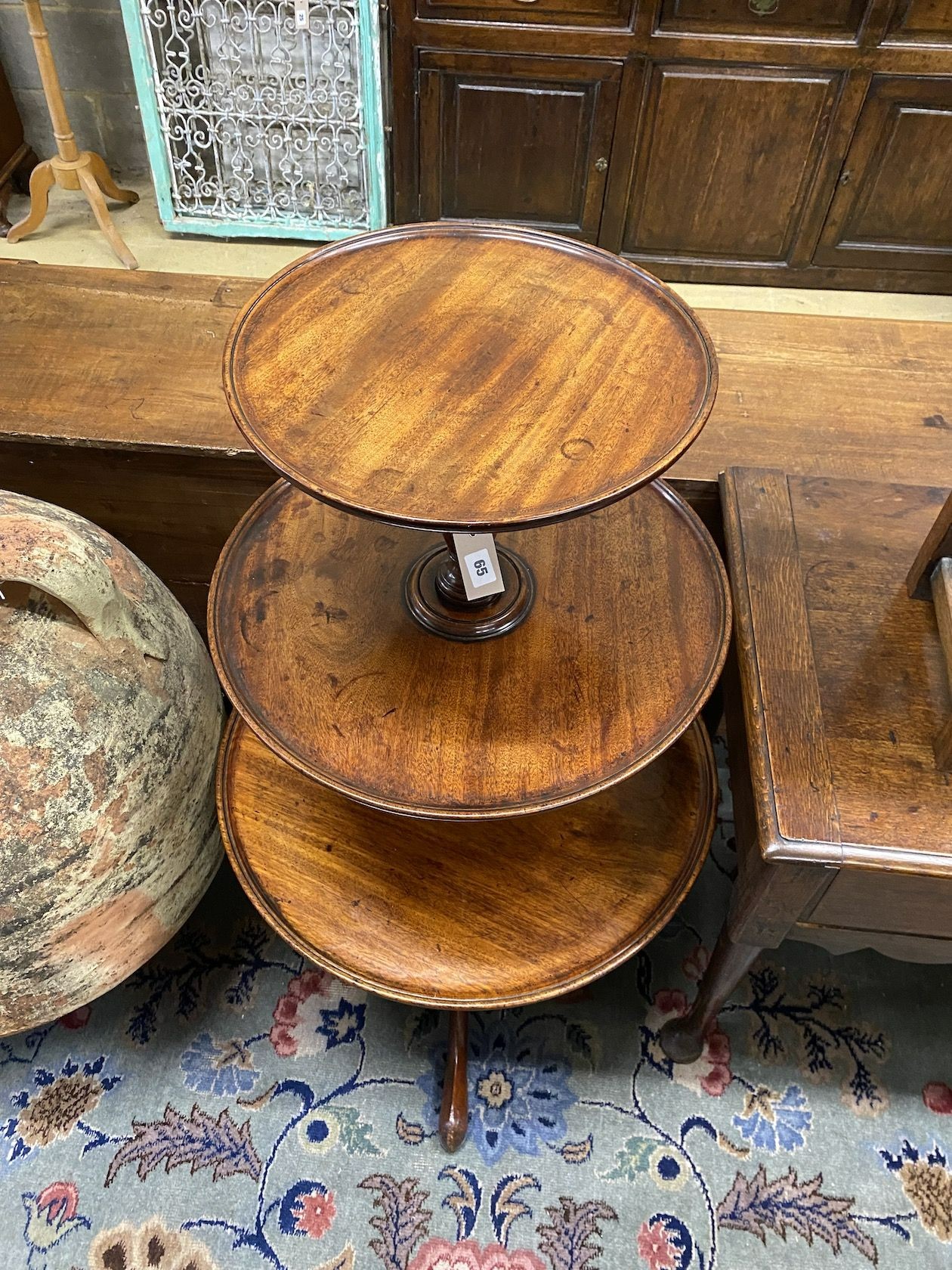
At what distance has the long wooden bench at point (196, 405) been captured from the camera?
1.38m

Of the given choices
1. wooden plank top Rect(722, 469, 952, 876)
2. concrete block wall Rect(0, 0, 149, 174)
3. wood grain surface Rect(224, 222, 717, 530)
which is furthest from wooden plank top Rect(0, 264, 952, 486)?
concrete block wall Rect(0, 0, 149, 174)

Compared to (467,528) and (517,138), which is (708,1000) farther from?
(517,138)

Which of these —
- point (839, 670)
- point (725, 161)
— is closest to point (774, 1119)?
point (839, 670)

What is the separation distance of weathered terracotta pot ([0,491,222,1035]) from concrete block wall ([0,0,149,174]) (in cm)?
209

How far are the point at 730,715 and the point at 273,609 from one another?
60 cm

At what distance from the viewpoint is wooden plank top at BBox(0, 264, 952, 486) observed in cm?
137

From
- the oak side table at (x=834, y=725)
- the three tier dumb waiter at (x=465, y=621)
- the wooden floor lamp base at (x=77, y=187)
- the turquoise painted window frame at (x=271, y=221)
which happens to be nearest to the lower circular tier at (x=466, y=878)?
the three tier dumb waiter at (x=465, y=621)

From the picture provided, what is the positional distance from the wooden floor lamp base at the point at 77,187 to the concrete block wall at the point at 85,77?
0.64 feet

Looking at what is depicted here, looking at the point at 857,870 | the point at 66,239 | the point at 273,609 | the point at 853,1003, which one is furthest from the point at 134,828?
the point at 66,239

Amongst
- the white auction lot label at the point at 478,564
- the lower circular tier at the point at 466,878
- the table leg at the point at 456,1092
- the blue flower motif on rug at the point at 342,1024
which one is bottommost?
the blue flower motif on rug at the point at 342,1024

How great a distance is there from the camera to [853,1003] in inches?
53.3

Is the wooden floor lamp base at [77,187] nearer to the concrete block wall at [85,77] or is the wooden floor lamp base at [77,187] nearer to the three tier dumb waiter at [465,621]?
the concrete block wall at [85,77]

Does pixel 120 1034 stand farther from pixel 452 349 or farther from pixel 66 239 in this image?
pixel 66 239

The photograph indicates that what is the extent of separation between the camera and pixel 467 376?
2.87ft
